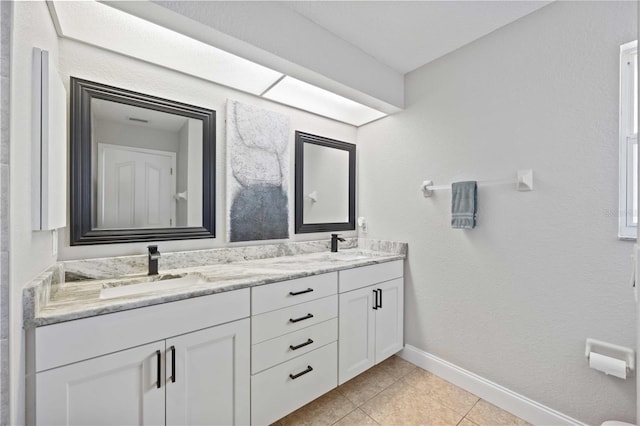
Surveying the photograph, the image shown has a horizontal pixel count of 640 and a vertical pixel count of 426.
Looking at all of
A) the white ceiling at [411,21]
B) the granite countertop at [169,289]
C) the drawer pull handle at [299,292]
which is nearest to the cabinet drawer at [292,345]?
the drawer pull handle at [299,292]

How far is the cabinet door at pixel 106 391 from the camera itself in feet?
2.91

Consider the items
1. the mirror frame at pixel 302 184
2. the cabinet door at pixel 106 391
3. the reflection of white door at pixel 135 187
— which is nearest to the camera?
the cabinet door at pixel 106 391

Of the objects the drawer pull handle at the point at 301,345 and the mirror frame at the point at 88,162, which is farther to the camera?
the drawer pull handle at the point at 301,345

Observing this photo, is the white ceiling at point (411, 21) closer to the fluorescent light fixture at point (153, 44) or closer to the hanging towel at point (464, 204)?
the fluorescent light fixture at point (153, 44)

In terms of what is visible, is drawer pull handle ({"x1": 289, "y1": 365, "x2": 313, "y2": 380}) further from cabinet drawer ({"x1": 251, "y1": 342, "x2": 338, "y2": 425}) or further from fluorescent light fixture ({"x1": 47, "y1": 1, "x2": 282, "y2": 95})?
fluorescent light fixture ({"x1": 47, "y1": 1, "x2": 282, "y2": 95})

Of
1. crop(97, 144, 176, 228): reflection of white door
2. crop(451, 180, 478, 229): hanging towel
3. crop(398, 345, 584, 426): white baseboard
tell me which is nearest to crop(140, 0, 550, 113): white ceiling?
crop(97, 144, 176, 228): reflection of white door

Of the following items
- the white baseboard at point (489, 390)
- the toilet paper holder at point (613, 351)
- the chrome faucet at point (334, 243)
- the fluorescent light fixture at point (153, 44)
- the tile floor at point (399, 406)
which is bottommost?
the tile floor at point (399, 406)

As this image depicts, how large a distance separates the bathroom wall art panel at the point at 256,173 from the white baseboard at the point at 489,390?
1448 millimetres

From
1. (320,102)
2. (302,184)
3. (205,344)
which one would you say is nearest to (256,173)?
(302,184)

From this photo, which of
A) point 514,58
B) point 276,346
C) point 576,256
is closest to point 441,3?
point 514,58

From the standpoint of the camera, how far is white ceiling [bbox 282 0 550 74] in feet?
4.98

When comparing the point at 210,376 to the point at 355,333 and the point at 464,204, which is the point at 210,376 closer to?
the point at 355,333

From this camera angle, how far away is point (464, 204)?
176cm

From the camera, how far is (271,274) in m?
1.45
